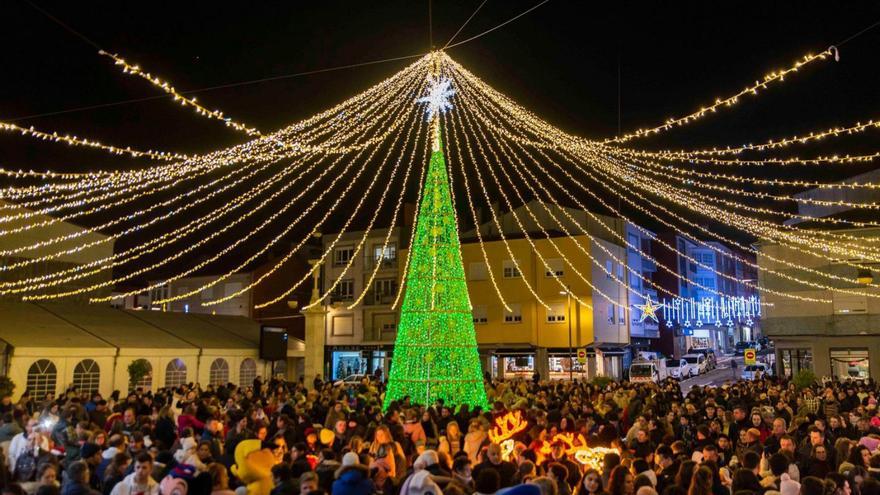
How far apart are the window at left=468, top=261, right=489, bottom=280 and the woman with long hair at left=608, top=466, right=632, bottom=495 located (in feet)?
108

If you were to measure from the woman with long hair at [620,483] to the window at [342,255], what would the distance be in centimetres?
3737

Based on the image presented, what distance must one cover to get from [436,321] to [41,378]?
13702 millimetres

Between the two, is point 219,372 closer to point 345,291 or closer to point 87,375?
point 87,375

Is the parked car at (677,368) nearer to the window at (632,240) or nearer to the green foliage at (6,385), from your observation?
the window at (632,240)

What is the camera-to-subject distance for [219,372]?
2870 cm

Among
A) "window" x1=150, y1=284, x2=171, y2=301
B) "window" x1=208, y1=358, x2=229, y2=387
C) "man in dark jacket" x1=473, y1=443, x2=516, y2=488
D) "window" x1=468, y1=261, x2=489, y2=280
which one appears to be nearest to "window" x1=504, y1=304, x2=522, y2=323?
"window" x1=468, y1=261, x2=489, y2=280

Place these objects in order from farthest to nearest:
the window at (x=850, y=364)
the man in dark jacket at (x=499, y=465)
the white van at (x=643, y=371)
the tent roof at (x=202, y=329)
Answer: the white van at (x=643, y=371) < the window at (x=850, y=364) < the tent roof at (x=202, y=329) < the man in dark jacket at (x=499, y=465)

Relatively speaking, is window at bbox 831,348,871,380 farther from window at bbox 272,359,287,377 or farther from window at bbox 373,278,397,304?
window at bbox 272,359,287,377

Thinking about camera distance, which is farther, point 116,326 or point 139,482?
point 116,326

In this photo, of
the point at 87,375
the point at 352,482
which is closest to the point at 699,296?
the point at 87,375

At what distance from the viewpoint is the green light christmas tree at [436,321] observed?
16.1 m

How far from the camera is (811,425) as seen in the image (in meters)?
9.62

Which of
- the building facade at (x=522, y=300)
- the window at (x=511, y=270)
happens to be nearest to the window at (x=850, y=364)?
the building facade at (x=522, y=300)

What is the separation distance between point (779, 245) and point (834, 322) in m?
4.04
